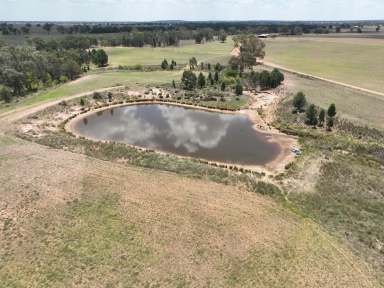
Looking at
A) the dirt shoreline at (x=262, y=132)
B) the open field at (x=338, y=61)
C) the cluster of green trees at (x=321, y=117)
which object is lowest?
the dirt shoreline at (x=262, y=132)

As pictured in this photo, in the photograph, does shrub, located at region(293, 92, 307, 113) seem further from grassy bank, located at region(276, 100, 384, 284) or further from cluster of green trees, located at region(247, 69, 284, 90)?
cluster of green trees, located at region(247, 69, 284, 90)

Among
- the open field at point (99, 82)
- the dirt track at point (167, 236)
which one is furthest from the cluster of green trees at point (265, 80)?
the dirt track at point (167, 236)

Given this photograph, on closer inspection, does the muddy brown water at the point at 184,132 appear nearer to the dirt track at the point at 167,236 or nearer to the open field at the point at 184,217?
the open field at the point at 184,217

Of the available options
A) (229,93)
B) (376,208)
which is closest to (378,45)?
(229,93)

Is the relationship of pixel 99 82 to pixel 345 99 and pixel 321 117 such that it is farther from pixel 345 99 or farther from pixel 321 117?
pixel 345 99

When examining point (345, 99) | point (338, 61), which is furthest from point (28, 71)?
point (338, 61)
